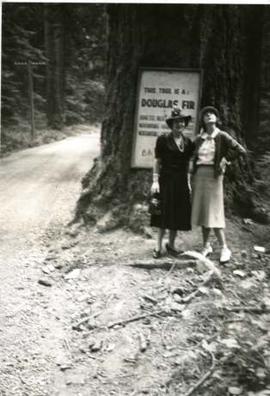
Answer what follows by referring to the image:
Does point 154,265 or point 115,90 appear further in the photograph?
point 115,90

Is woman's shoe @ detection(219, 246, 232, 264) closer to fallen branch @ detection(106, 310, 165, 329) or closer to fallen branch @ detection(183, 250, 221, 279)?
fallen branch @ detection(183, 250, 221, 279)

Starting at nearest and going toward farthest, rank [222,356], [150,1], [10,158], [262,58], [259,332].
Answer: [222,356], [259,332], [150,1], [262,58], [10,158]

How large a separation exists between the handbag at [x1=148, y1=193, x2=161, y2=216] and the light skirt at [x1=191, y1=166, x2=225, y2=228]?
37cm

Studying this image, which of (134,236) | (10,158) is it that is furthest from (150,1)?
(10,158)

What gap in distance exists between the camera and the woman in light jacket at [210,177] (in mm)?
5660

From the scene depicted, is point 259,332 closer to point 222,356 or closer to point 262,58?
point 222,356

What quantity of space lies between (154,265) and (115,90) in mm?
2006

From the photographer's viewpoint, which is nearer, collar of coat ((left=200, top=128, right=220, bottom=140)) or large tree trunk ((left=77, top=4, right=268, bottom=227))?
collar of coat ((left=200, top=128, right=220, bottom=140))

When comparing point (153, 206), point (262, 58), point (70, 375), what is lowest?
point (70, 375)

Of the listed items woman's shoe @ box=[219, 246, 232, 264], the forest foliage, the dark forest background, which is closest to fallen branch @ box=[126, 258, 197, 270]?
woman's shoe @ box=[219, 246, 232, 264]

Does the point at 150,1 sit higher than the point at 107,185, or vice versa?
the point at 150,1

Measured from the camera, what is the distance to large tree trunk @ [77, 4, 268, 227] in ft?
19.5

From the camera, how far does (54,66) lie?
13.1m

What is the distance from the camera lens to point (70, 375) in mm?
4406
